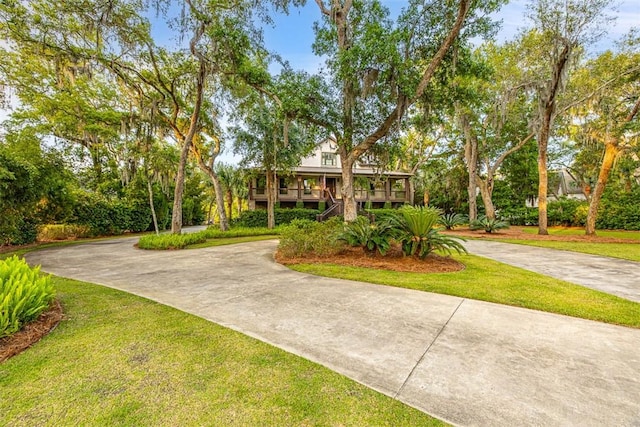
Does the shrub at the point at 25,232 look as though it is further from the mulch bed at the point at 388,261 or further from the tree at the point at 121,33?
the mulch bed at the point at 388,261

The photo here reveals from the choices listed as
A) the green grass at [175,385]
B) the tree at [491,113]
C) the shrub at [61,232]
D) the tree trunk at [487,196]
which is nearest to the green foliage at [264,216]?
the shrub at [61,232]

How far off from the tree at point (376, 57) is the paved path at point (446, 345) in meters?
6.07

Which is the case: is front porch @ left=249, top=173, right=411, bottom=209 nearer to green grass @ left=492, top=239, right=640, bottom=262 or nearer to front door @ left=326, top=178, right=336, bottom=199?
front door @ left=326, top=178, right=336, bottom=199

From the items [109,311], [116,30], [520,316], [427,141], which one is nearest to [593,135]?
[427,141]

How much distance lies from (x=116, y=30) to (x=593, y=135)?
2133cm

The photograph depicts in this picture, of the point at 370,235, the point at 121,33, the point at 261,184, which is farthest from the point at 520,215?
the point at 121,33

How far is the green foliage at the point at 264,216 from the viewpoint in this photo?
1900 centimetres

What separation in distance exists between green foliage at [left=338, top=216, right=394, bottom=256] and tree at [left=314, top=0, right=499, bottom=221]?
2.46m

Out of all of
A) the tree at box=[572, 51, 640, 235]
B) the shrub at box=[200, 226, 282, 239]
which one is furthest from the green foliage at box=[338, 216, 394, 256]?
the tree at box=[572, 51, 640, 235]

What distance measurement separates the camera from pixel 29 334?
2.70m

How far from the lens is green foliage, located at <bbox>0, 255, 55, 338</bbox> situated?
2.60m

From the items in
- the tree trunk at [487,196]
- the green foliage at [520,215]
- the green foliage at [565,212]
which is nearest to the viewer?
the green foliage at [565,212]

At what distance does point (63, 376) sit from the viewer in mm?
2066

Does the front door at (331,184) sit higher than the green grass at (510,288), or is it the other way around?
the front door at (331,184)
